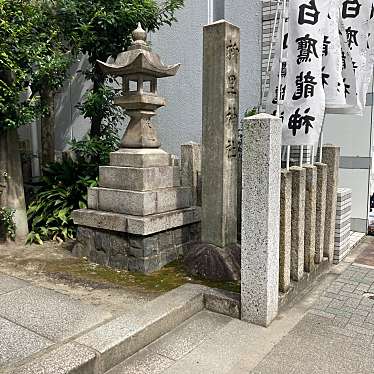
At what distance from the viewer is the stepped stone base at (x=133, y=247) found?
511 centimetres

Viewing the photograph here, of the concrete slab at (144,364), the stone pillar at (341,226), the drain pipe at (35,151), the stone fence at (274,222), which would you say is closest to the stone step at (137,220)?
the stone fence at (274,222)

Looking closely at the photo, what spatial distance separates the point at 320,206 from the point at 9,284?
13.3 ft

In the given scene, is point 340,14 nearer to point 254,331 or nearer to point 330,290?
point 330,290

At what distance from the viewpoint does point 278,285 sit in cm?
422

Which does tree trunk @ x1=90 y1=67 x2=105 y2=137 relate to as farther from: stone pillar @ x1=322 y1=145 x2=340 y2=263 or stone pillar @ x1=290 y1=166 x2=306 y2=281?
stone pillar @ x1=290 y1=166 x2=306 y2=281

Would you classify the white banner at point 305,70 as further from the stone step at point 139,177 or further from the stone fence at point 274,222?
the stone step at point 139,177

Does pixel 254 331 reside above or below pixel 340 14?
below

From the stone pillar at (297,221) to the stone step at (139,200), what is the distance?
174 centimetres

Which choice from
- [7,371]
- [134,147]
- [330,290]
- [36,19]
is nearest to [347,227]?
[330,290]

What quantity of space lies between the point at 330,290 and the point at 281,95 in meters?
2.52

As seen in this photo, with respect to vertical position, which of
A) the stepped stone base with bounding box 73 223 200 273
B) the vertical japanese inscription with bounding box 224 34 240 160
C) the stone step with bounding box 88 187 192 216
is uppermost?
the vertical japanese inscription with bounding box 224 34 240 160

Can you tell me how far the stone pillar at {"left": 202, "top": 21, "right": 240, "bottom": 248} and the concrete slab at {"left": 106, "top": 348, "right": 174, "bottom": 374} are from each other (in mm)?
1869

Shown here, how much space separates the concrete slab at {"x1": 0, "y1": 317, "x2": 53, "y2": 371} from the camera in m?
3.06

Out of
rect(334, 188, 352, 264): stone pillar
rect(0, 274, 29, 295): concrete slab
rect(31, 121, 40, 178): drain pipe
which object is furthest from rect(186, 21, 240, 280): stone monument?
rect(31, 121, 40, 178): drain pipe
